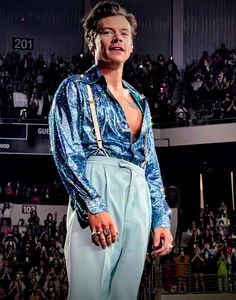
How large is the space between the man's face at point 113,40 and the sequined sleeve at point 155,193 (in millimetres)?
246

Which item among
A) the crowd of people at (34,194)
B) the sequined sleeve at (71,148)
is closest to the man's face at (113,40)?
the sequined sleeve at (71,148)

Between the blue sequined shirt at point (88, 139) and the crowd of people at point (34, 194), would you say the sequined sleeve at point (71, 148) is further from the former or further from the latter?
the crowd of people at point (34, 194)

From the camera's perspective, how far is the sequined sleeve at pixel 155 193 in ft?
6.81

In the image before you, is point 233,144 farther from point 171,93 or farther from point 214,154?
point 171,93

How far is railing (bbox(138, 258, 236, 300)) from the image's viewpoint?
368 inches

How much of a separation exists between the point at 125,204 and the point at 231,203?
11.3 metres

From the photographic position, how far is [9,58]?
45.9 feet

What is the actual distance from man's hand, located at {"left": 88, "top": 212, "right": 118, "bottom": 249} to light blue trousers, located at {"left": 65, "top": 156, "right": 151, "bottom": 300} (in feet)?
0.18

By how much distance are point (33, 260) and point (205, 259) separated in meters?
2.78

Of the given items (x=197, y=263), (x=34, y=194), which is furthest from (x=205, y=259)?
(x=34, y=194)

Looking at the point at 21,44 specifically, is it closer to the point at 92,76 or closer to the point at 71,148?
the point at 92,76

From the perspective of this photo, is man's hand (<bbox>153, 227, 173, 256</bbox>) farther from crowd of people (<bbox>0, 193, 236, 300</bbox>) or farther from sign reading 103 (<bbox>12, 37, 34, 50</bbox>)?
sign reading 103 (<bbox>12, 37, 34, 50</bbox>)

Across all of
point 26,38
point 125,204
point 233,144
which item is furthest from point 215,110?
point 125,204

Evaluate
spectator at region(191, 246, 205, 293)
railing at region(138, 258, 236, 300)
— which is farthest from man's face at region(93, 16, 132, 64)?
spectator at region(191, 246, 205, 293)
